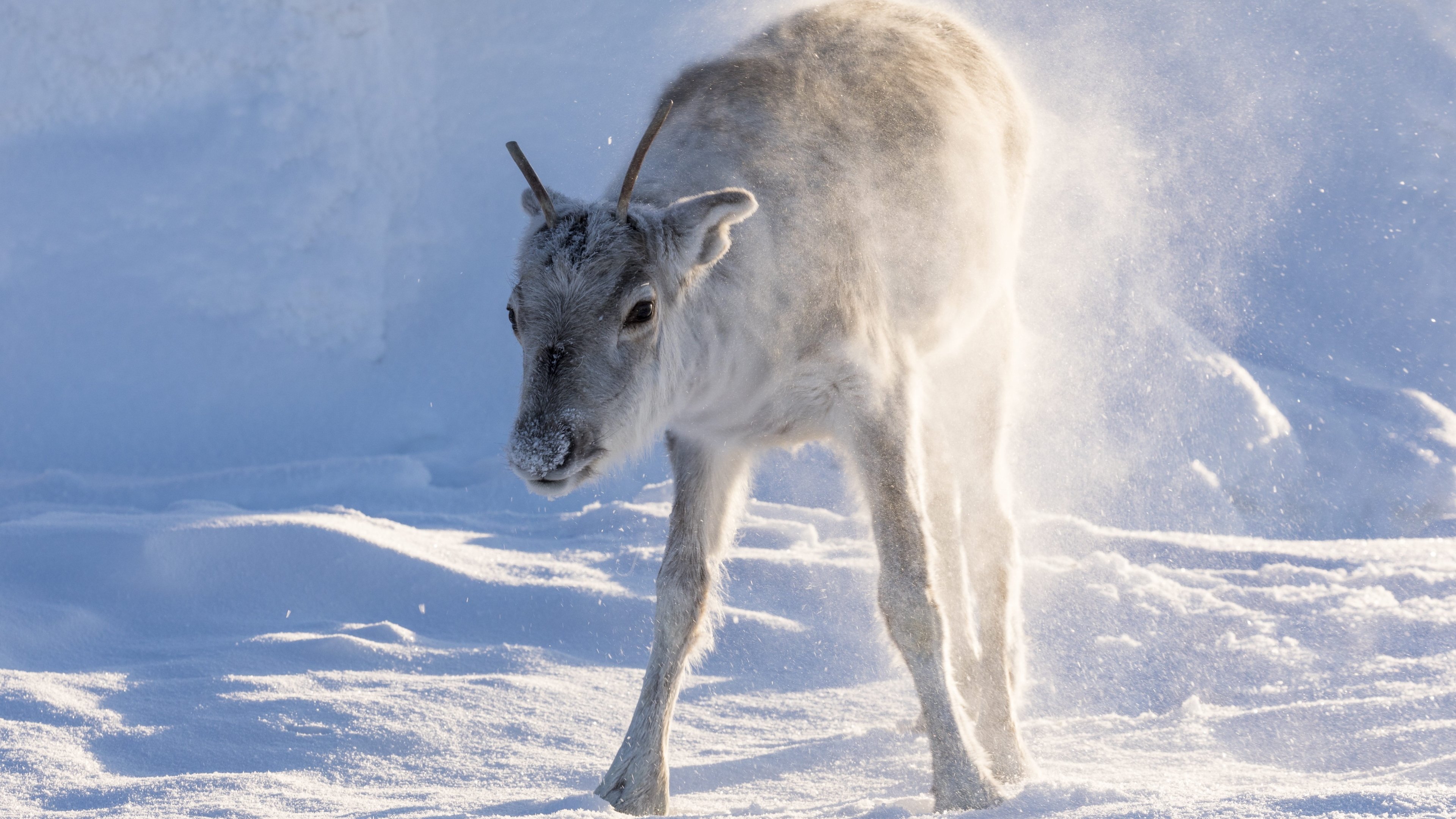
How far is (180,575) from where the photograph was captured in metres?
7.52

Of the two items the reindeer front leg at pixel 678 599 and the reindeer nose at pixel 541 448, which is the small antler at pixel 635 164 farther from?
the reindeer front leg at pixel 678 599

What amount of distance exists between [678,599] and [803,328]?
1.14 m

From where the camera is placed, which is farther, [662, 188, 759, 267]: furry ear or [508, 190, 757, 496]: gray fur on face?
[662, 188, 759, 267]: furry ear

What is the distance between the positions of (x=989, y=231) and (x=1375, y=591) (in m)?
3.91

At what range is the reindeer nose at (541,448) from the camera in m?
3.31

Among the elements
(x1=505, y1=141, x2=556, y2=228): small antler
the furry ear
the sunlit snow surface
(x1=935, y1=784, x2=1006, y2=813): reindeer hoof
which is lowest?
(x1=935, y1=784, x2=1006, y2=813): reindeer hoof

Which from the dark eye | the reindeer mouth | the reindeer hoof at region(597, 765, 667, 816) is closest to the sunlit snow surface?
the reindeer hoof at region(597, 765, 667, 816)

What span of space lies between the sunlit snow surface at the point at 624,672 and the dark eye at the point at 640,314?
153 cm

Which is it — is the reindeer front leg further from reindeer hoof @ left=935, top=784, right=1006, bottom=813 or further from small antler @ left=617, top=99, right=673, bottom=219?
small antler @ left=617, top=99, right=673, bottom=219

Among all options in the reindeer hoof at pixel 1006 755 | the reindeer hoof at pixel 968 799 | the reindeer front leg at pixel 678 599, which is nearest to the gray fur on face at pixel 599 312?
the reindeer front leg at pixel 678 599

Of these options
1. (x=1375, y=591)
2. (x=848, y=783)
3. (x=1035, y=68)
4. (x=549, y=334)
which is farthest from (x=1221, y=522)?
(x=549, y=334)

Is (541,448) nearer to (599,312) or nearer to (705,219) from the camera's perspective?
(599,312)

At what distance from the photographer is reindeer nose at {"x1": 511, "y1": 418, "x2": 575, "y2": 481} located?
3312 millimetres

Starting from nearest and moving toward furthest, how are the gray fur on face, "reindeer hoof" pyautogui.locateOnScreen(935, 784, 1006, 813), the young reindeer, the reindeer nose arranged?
the reindeer nose → the gray fur on face → the young reindeer → "reindeer hoof" pyautogui.locateOnScreen(935, 784, 1006, 813)
